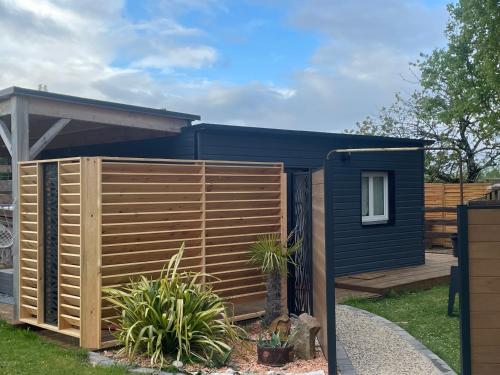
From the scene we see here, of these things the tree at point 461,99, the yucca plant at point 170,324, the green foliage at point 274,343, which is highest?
the tree at point 461,99

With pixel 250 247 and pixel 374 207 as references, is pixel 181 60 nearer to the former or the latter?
pixel 374 207

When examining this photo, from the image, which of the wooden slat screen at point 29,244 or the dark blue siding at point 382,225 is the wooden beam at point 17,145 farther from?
the dark blue siding at point 382,225

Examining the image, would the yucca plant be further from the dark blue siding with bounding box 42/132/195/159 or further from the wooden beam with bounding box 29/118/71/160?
the dark blue siding with bounding box 42/132/195/159

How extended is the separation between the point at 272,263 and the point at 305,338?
1.38m

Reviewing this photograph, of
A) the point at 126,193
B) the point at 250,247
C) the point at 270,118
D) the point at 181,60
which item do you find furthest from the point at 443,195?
the point at 126,193

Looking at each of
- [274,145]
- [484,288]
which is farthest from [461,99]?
[484,288]

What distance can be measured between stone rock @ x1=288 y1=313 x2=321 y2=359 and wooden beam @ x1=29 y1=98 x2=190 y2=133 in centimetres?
381

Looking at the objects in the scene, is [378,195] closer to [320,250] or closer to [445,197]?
[320,250]

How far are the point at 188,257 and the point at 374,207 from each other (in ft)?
21.0

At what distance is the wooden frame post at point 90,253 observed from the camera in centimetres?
590

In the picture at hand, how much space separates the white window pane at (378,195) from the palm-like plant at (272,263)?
529 cm

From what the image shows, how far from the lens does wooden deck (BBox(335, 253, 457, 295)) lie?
987 centimetres

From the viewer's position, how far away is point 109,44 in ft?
43.4

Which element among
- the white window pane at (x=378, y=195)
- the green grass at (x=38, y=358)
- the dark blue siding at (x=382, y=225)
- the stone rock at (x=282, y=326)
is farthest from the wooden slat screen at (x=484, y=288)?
the white window pane at (x=378, y=195)
